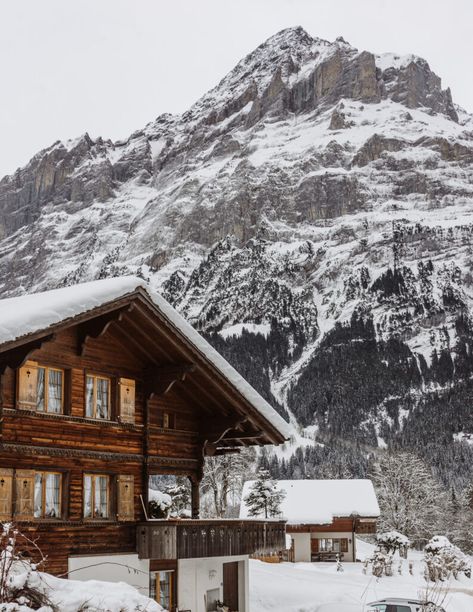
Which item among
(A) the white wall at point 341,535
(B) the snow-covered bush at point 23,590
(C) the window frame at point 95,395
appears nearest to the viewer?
(B) the snow-covered bush at point 23,590

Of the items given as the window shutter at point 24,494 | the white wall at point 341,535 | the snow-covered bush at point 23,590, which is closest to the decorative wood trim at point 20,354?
the window shutter at point 24,494

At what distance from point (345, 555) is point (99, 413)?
48635mm

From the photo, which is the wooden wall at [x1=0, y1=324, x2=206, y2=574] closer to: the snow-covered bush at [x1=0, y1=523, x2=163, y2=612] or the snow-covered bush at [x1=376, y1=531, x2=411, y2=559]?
the snow-covered bush at [x1=0, y1=523, x2=163, y2=612]

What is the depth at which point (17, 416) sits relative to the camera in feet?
59.4

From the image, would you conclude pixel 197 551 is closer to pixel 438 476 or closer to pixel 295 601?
pixel 295 601

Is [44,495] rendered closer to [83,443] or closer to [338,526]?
[83,443]

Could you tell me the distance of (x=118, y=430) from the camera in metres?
20.7

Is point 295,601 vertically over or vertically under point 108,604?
under

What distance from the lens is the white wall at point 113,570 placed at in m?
19.0

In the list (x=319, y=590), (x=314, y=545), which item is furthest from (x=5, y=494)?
(x=314, y=545)

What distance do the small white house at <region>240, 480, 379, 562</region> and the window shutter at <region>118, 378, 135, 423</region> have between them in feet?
145

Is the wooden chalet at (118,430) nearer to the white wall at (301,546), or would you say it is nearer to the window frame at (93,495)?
the window frame at (93,495)

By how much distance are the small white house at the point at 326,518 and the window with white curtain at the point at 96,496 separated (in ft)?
145

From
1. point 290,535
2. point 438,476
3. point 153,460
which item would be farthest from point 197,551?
point 438,476
